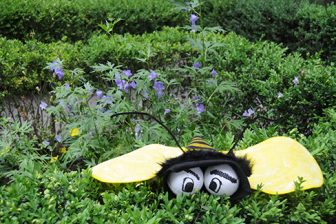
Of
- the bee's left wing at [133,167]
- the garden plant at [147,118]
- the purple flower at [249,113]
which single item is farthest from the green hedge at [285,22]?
the bee's left wing at [133,167]

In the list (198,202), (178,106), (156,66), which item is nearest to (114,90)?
(178,106)

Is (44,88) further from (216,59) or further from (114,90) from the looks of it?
(216,59)

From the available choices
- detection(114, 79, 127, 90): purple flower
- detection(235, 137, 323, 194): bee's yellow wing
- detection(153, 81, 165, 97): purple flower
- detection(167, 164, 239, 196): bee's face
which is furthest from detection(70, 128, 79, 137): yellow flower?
detection(167, 164, 239, 196): bee's face

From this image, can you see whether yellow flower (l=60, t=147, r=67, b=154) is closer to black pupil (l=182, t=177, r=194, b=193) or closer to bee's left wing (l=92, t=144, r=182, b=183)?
bee's left wing (l=92, t=144, r=182, b=183)

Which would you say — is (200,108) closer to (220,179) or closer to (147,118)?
(147,118)

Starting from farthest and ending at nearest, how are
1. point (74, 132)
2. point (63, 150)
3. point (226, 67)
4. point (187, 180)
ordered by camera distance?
point (226, 67)
point (63, 150)
point (74, 132)
point (187, 180)

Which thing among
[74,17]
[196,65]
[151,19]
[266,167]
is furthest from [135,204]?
[151,19]
